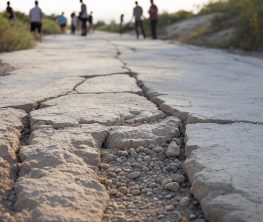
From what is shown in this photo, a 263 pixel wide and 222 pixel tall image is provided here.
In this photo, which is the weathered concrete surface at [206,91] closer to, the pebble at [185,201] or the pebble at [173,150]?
the pebble at [173,150]

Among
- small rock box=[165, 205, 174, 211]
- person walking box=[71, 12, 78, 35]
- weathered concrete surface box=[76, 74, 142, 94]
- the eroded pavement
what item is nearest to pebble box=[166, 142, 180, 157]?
the eroded pavement

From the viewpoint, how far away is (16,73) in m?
3.77

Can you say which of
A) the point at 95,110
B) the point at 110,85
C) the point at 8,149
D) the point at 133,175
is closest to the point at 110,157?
the point at 133,175

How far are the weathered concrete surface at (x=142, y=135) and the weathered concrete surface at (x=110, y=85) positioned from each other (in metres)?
0.84

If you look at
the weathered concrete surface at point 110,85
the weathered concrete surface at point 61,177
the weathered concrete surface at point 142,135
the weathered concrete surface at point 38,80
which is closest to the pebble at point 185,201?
the weathered concrete surface at point 61,177

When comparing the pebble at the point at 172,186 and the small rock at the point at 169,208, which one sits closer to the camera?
the small rock at the point at 169,208

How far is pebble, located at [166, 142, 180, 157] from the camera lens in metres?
1.74

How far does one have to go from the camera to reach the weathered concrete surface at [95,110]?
6.69 ft

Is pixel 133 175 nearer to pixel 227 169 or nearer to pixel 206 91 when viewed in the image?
pixel 227 169

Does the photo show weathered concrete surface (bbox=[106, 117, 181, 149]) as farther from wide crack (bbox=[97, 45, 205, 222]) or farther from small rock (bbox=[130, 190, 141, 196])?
small rock (bbox=[130, 190, 141, 196])

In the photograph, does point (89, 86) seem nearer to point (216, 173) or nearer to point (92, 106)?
point (92, 106)

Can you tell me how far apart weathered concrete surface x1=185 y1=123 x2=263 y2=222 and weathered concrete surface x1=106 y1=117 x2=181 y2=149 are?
9cm

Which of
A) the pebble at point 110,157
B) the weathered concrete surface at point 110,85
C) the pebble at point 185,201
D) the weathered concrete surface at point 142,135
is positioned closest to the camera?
the pebble at point 185,201

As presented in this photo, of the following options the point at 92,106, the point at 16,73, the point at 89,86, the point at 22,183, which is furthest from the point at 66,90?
the point at 22,183
